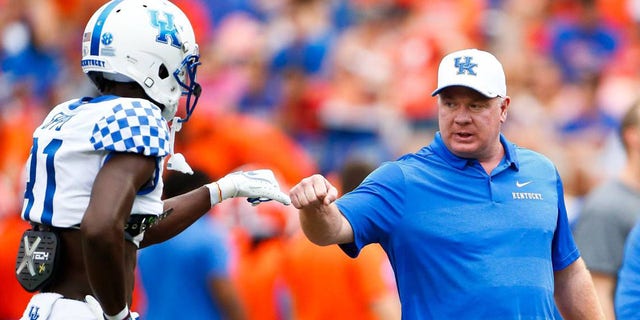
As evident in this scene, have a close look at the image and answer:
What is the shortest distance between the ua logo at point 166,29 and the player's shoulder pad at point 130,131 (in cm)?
36

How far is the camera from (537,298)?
17.1ft

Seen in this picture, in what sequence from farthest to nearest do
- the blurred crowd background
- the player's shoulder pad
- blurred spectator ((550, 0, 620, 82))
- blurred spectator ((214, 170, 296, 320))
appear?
blurred spectator ((550, 0, 620, 82))
the blurred crowd background
blurred spectator ((214, 170, 296, 320))
the player's shoulder pad

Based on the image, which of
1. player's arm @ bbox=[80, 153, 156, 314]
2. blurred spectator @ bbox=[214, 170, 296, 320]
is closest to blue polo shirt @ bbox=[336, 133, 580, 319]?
player's arm @ bbox=[80, 153, 156, 314]

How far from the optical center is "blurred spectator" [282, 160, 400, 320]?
790cm

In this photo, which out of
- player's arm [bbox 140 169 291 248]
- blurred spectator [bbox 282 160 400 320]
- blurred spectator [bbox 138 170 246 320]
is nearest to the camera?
player's arm [bbox 140 169 291 248]

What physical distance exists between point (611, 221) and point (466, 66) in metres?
2.22

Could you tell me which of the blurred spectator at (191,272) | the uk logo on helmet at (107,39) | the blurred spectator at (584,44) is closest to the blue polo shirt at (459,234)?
the uk logo on helmet at (107,39)

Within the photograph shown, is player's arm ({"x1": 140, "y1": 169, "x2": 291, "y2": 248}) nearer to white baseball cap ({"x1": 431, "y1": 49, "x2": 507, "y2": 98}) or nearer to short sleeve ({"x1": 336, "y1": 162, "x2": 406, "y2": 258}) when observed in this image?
short sleeve ({"x1": 336, "y1": 162, "x2": 406, "y2": 258})

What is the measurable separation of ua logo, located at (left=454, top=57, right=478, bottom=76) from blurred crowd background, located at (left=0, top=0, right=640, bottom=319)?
183 inches

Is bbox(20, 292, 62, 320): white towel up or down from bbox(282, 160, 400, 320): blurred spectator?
up

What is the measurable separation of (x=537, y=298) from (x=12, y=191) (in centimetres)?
687

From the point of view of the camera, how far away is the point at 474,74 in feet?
17.6

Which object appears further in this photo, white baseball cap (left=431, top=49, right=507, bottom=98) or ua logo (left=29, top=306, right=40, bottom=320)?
white baseball cap (left=431, top=49, right=507, bottom=98)

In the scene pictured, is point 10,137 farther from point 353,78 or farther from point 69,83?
point 353,78
